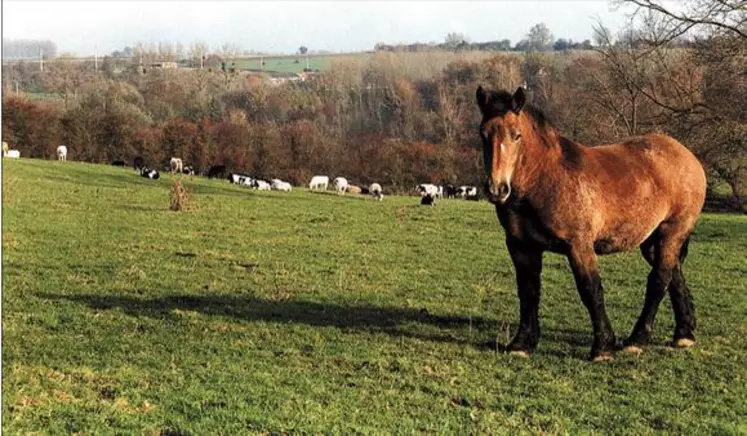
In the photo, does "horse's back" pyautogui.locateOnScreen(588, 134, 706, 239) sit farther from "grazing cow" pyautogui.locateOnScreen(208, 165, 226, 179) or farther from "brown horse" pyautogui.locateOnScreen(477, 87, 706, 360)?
"grazing cow" pyautogui.locateOnScreen(208, 165, 226, 179)

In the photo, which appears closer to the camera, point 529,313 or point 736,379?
point 736,379

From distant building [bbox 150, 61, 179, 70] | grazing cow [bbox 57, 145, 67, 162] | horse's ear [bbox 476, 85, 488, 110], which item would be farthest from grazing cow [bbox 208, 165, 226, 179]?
distant building [bbox 150, 61, 179, 70]

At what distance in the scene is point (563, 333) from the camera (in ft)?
27.9

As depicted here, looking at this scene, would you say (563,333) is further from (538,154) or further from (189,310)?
(189,310)

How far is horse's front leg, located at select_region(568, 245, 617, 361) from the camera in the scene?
7.07 m

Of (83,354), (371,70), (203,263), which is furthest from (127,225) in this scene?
(371,70)

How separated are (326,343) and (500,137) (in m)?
3.01

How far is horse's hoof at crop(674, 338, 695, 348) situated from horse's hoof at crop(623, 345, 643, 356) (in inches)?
21.1

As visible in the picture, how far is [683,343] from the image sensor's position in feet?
25.8

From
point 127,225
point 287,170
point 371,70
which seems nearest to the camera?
point 127,225

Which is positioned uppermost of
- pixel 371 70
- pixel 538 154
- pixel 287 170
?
pixel 371 70

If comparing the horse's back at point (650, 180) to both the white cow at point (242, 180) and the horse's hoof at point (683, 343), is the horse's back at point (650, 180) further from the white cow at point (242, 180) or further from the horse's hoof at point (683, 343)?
the white cow at point (242, 180)

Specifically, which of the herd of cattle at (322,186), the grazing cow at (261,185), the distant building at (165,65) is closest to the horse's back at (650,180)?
the herd of cattle at (322,186)

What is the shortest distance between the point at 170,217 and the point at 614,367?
52.6 feet
